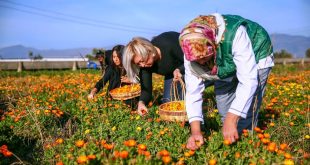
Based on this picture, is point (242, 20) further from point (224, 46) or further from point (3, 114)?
point (3, 114)

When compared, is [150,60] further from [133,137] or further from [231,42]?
[231,42]

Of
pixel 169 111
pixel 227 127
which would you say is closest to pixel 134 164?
pixel 227 127

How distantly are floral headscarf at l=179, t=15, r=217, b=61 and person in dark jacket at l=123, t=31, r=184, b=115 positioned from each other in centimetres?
160

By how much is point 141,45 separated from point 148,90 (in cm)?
85

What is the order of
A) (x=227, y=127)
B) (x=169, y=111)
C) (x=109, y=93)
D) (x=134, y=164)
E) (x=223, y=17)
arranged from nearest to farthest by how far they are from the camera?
(x=134, y=164) → (x=227, y=127) → (x=223, y=17) → (x=169, y=111) → (x=109, y=93)

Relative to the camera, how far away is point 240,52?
111 inches

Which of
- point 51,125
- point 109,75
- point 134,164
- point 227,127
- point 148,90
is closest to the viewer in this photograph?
point 134,164

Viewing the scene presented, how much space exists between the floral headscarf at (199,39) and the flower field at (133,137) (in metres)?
0.71

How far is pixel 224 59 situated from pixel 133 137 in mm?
1322

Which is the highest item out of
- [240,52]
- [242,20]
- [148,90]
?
[242,20]

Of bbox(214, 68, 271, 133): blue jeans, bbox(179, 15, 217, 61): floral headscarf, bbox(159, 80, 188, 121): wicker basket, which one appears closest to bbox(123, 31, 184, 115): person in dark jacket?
bbox(159, 80, 188, 121): wicker basket

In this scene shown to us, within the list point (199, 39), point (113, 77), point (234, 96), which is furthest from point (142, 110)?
point (199, 39)

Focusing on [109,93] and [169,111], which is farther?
[109,93]

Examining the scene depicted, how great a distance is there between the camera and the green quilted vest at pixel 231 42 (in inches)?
113
